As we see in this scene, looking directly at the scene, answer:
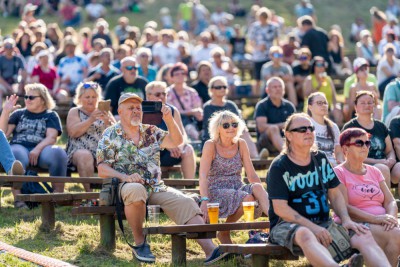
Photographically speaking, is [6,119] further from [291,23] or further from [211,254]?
[291,23]

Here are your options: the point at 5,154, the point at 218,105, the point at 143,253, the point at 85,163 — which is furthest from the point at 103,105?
the point at 143,253

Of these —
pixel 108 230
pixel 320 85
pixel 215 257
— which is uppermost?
pixel 320 85

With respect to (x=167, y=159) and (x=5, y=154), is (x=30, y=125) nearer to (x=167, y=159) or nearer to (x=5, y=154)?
(x=5, y=154)

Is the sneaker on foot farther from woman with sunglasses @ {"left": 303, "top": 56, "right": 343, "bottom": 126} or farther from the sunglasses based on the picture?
woman with sunglasses @ {"left": 303, "top": 56, "right": 343, "bottom": 126}

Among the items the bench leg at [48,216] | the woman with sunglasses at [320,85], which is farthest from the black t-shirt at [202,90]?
the bench leg at [48,216]

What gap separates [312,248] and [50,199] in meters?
3.40

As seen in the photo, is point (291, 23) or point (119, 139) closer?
point (119, 139)

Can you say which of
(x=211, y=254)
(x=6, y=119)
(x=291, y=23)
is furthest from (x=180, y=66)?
(x=291, y=23)

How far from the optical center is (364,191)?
9.74m

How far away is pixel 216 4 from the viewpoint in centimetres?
3794

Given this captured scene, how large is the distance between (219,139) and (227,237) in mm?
1027

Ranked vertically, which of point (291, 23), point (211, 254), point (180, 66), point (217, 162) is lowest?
point (211, 254)

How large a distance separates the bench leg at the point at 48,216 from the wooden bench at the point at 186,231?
6.04ft

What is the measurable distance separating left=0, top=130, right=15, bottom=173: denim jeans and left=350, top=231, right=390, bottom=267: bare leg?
14.8ft
